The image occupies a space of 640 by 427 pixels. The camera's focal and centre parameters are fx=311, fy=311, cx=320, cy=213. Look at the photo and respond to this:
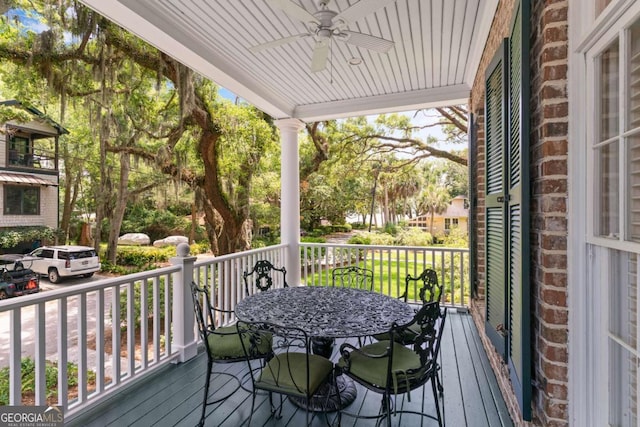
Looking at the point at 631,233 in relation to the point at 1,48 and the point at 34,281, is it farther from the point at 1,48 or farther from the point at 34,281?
the point at 34,281

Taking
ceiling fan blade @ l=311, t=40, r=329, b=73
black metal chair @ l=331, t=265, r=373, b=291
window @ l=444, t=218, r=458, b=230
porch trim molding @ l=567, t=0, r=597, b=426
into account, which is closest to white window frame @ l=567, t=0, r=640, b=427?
porch trim molding @ l=567, t=0, r=597, b=426

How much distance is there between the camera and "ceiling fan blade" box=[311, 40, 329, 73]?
2.49 m

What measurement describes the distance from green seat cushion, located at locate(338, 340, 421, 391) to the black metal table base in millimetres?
286

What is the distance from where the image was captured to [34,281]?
24.6ft

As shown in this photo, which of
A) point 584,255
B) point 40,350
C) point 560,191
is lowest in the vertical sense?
point 40,350

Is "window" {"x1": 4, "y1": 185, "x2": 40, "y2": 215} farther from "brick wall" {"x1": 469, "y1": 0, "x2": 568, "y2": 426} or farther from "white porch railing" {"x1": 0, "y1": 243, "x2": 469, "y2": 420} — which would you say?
"brick wall" {"x1": 469, "y1": 0, "x2": 568, "y2": 426}

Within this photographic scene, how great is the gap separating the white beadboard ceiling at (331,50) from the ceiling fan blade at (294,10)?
68 mm

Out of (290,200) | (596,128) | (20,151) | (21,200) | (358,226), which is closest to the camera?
(596,128)

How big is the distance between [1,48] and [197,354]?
19.8 ft

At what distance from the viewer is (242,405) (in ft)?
7.46

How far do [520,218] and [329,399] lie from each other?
5.75 feet

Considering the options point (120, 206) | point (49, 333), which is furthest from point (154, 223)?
point (49, 333)

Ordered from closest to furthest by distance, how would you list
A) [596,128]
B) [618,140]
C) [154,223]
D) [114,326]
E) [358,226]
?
[618,140] → [596,128] → [114,326] → [154,223] → [358,226]

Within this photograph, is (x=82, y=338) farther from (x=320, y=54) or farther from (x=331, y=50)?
(x=331, y=50)
